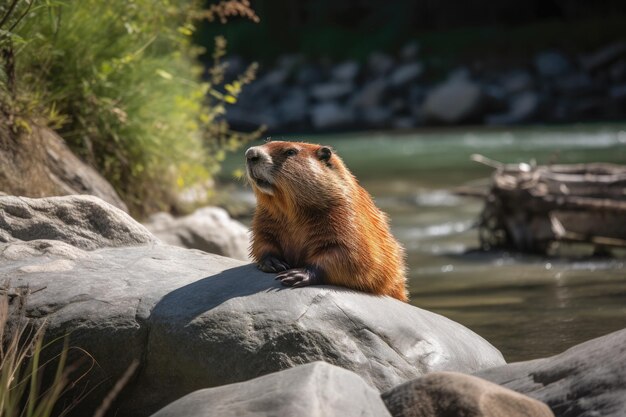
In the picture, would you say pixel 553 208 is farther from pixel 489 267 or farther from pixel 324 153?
pixel 324 153

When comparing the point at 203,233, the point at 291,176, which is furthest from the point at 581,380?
the point at 203,233

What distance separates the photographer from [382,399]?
3.91 metres

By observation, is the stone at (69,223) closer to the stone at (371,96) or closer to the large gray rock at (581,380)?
the large gray rock at (581,380)

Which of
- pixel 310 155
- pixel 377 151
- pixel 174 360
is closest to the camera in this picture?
pixel 174 360

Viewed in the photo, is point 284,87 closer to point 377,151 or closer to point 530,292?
point 377,151

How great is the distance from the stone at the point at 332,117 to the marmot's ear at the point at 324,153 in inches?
917

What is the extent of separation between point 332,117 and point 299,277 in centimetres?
2394

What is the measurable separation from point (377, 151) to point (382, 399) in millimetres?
17838

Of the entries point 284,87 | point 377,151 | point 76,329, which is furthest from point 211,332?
point 284,87

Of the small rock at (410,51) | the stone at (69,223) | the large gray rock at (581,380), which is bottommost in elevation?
the large gray rock at (581,380)

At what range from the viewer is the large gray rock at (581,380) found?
12.6ft

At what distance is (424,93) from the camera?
28297 mm

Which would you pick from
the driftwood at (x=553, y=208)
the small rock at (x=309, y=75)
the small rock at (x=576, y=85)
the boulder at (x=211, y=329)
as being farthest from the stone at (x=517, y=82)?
the boulder at (x=211, y=329)

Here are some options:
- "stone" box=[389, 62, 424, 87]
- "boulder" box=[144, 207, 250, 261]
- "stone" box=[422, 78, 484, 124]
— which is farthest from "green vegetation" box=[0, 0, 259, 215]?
"stone" box=[389, 62, 424, 87]
